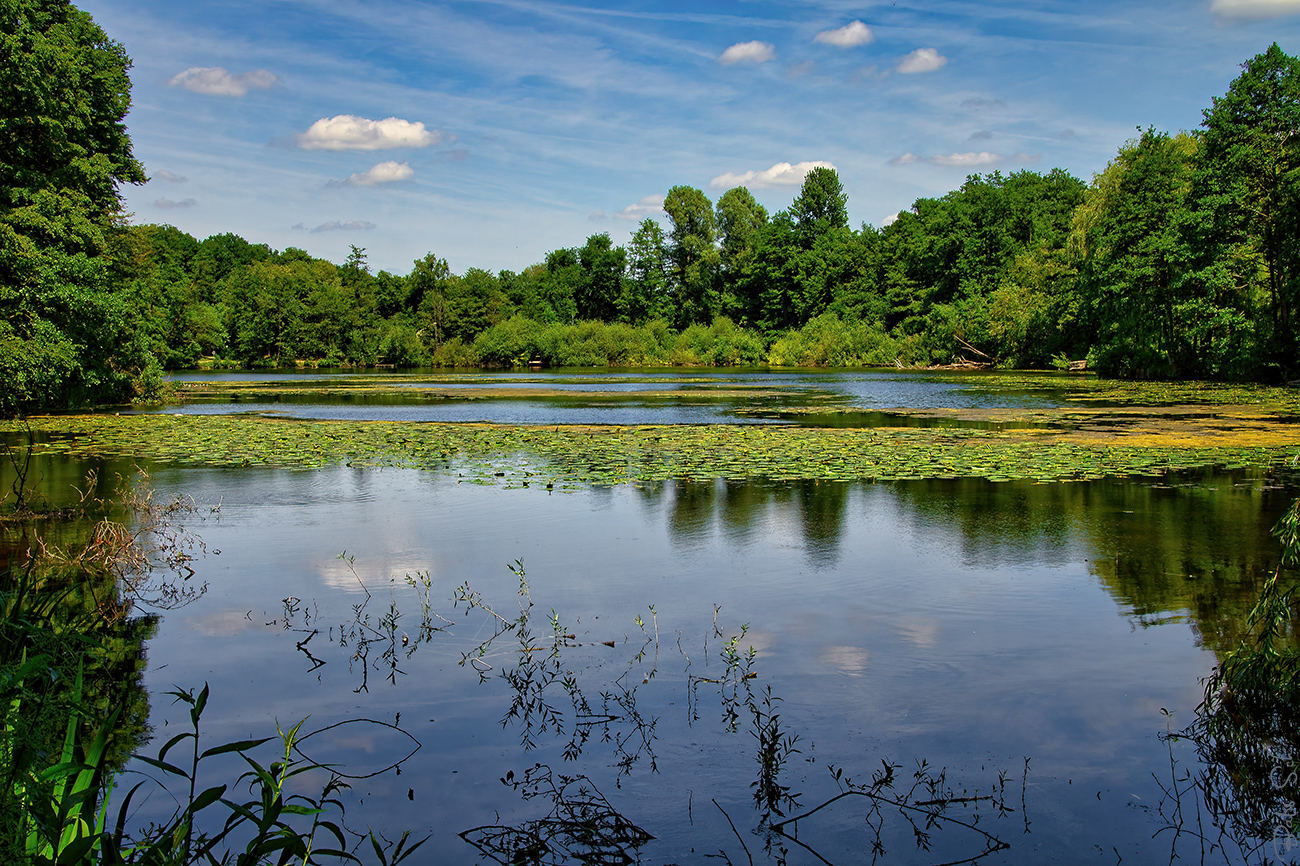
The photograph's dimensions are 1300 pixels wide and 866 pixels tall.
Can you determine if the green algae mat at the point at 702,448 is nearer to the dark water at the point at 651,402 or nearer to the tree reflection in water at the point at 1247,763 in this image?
the dark water at the point at 651,402

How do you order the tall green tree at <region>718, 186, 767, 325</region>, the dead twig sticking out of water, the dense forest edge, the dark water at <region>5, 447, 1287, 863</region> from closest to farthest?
the dead twig sticking out of water < the dark water at <region>5, 447, 1287, 863</region> < the dense forest edge < the tall green tree at <region>718, 186, 767, 325</region>

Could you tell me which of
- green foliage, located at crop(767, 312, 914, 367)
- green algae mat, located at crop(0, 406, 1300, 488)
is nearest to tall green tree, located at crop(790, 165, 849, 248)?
green foliage, located at crop(767, 312, 914, 367)

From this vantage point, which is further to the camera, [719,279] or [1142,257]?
[719,279]

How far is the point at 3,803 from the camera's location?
103 inches

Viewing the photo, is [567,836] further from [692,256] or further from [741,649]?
[692,256]

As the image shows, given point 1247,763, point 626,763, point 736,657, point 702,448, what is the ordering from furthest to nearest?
point 702,448 < point 736,657 < point 626,763 < point 1247,763

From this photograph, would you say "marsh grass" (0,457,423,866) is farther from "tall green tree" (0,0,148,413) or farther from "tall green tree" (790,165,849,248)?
"tall green tree" (790,165,849,248)

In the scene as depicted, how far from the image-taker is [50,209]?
2223cm

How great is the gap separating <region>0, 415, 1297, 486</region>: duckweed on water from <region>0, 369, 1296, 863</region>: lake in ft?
5.41

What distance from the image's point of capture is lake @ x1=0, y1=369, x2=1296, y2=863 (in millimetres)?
4273

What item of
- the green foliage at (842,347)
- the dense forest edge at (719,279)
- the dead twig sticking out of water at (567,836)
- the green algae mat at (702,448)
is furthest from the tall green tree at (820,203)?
the dead twig sticking out of water at (567,836)

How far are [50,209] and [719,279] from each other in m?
74.0

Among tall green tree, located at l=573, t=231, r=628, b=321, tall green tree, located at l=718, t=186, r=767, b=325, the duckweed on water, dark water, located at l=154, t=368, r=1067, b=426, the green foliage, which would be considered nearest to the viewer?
the duckweed on water

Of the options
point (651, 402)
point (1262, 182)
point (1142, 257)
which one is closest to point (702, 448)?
point (651, 402)
